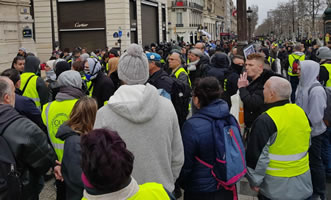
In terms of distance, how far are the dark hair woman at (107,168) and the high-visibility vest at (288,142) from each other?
84.2 inches

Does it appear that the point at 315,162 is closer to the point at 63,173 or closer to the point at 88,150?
the point at 63,173

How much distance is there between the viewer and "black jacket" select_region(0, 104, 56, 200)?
315 centimetres

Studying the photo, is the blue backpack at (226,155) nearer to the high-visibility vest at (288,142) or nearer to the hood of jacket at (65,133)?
the high-visibility vest at (288,142)

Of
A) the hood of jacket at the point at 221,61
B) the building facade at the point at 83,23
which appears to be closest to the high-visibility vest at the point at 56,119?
the hood of jacket at the point at 221,61

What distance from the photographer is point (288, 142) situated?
12.2ft

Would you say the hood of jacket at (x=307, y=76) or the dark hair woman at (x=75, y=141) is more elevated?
the hood of jacket at (x=307, y=76)

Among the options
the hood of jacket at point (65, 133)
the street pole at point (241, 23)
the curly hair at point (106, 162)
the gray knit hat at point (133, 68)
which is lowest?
the hood of jacket at point (65, 133)

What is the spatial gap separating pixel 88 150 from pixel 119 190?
25 cm

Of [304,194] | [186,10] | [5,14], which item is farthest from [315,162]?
[186,10]

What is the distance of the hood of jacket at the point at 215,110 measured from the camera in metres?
3.37

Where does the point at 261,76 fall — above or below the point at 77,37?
below

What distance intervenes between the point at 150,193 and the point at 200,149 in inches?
55.4

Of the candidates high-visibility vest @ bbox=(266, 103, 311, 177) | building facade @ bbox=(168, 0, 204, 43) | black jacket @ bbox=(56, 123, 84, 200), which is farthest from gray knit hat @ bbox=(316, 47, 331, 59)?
building facade @ bbox=(168, 0, 204, 43)

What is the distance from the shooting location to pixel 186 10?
68938 millimetres
